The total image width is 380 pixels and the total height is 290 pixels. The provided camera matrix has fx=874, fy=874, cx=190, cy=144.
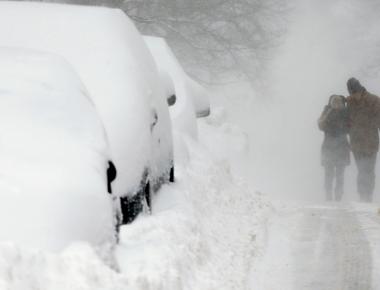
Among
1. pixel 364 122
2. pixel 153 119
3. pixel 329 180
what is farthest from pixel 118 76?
pixel 329 180

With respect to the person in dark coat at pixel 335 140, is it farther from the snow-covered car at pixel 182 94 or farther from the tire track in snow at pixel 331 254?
the tire track in snow at pixel 331 254

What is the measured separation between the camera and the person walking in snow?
39.6 feet

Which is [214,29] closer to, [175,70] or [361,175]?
[361,175]

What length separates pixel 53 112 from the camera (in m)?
4.59

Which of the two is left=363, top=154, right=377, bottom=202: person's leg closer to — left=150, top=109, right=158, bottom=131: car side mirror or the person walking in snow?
the person walking in snow

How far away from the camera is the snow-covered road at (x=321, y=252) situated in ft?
20.4

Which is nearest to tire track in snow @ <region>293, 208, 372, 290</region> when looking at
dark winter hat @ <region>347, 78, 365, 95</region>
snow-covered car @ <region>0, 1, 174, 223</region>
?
snow-covered car @ <region>0, 1, 174, 223</region>

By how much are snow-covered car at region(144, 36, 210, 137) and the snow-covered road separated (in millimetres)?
1339

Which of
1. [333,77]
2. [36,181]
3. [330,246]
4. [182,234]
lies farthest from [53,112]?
[333,77]

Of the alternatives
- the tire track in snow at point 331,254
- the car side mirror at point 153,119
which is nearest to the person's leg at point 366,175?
the tire track in snow at point 331,254

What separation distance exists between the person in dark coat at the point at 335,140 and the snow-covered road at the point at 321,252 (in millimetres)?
2919

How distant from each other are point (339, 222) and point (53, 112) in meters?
4.79

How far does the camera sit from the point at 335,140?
12.6 metres

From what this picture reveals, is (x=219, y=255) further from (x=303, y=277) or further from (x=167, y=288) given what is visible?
(x=167, y=288)
